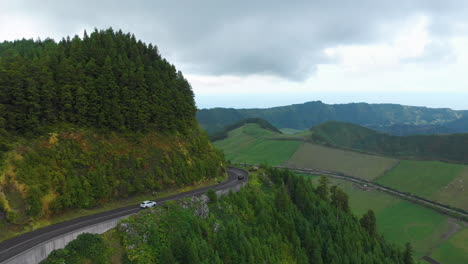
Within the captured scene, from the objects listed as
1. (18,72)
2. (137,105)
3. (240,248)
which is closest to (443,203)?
(240,248)

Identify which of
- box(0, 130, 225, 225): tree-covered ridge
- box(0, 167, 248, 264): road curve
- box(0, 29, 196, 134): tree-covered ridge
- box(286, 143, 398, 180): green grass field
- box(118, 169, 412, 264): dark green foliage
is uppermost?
box(0, 29, 196, 134): tree-covered ridge

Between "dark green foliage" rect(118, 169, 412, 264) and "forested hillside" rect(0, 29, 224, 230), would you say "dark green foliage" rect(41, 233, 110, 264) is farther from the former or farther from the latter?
"forested hillside" rect(0, 29, 224, 230)

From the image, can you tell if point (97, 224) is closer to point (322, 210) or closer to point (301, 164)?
point (322, 210)

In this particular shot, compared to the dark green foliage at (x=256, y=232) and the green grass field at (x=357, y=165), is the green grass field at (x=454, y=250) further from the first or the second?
the green grass field at (x=357, y=165)

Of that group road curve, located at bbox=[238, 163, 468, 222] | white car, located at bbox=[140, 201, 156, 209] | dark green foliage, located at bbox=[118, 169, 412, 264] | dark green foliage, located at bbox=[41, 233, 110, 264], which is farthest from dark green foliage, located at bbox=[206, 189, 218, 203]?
road curve, located at bbox=[238, 163, 468, 222]

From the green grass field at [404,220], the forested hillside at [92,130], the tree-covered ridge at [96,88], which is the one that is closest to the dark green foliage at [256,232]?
the forested hillside at [92,130]

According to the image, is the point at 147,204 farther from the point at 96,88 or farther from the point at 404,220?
the point at 404,220

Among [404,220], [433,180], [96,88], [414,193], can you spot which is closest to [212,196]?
[96,88]
